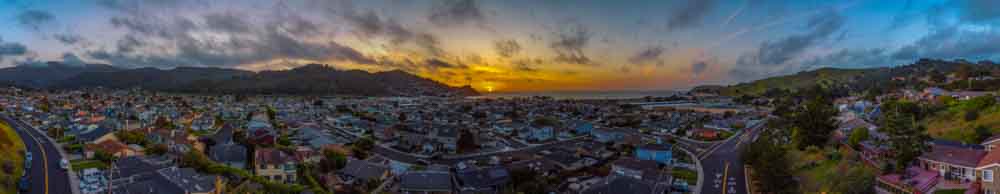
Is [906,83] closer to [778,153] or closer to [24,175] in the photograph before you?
[778,153]

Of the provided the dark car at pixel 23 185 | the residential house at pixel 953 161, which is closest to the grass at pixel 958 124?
the residential house at pixel 953 161

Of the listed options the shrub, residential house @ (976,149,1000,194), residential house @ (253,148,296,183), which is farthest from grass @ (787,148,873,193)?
residential house @ (253,148,296,183)

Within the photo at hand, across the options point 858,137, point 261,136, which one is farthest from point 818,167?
point 261,136

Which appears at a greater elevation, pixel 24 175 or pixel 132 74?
pixel 132 74

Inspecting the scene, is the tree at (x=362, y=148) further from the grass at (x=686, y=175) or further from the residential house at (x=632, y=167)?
the grass at (x=686, y=175)

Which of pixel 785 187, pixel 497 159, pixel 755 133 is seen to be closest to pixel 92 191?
pixel 497 159

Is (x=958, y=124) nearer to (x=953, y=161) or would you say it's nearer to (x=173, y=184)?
(x=953, y=161)
